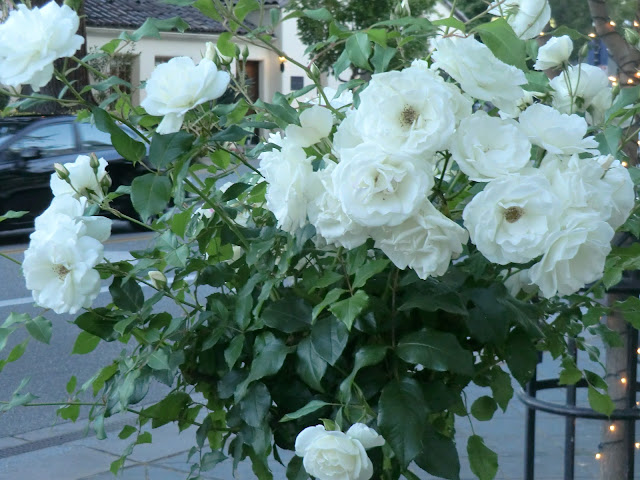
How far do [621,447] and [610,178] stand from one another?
6.42ft

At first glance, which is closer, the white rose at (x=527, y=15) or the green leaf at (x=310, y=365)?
the green leaf at (x=310, y=365)

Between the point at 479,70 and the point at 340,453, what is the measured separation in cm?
51

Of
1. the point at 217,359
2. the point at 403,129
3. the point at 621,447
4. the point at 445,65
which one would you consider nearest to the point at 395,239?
the point at 403,129

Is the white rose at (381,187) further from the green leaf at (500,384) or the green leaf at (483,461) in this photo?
the green leaf at (483,461)

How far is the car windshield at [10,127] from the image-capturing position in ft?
39.9

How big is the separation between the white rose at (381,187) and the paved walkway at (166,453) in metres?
3.07

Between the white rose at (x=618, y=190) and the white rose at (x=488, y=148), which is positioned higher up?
the white rose at (x=488, y=148)

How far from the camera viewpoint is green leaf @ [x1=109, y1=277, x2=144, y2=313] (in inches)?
59.9

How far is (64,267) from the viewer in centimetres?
139

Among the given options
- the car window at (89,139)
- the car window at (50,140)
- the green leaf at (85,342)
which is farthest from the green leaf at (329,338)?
the car window at (89,139)

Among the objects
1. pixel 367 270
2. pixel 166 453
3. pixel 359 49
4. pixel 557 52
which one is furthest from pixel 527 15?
pixel 166 453

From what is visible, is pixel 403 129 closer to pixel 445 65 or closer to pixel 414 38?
pixel 445 65

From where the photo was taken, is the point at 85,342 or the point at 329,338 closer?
the point at 329,338

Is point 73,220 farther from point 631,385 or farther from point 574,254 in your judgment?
point 631,385
